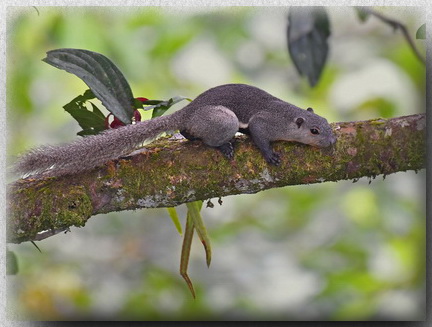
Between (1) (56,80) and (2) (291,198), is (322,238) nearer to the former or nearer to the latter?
(2) (291,198)

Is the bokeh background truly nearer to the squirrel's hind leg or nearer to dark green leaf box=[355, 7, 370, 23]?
dark green leaf box=[355, 7, 370, 23]

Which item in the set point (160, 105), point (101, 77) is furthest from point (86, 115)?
point (160, 105)

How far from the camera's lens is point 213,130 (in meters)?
3.21

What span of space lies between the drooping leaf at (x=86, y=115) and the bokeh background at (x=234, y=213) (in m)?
0.38

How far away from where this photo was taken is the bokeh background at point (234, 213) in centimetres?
360

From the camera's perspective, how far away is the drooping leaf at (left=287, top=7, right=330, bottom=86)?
334 centimetres

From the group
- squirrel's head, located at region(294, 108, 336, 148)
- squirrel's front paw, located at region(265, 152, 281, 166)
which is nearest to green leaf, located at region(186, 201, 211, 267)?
squirrel's front paw, located at region(265, 152, 281, 166)

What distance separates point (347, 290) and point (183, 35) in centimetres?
177

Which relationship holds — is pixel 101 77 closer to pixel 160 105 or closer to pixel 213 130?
pixel 160 105

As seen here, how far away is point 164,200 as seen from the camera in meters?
3.11

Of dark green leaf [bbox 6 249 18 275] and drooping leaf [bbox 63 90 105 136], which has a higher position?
drooping leaf [bbox 63 90 105 136]

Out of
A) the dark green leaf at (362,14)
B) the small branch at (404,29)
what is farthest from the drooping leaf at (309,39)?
the small branch at (404,29)

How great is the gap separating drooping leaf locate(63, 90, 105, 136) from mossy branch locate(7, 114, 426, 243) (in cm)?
34

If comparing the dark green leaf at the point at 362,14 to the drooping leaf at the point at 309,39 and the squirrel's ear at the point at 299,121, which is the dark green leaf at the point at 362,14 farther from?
the squirrel's ear at the point at 299,121
